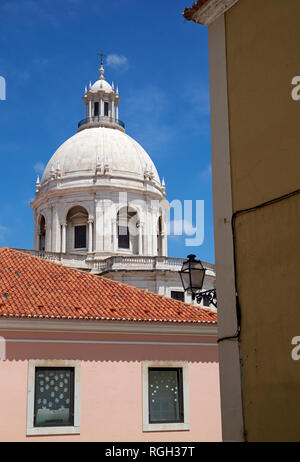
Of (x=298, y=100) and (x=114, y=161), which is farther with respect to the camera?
(x=114, y=161)

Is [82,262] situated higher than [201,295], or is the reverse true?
[82,262]

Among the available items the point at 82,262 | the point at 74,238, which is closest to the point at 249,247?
the point at 82,262

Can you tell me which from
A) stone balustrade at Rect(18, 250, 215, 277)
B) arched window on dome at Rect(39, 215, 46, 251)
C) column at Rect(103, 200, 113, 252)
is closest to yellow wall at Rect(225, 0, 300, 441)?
stone balustrade at Rect(18, 250, 215, 277)

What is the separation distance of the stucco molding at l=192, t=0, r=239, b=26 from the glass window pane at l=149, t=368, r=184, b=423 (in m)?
8.10

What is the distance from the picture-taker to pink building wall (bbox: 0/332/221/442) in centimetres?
1378

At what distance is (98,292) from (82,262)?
96.6 ft

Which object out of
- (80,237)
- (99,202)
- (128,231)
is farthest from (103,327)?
(80,237)

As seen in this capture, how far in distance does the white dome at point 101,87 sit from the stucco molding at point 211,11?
50.6 metres

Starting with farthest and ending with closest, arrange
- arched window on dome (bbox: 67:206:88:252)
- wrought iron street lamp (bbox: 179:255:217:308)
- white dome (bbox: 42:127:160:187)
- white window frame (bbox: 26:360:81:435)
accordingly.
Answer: white dome (bbox: 42:127:160:187) → arched window on dome (bbox: 67:206:88:252) → white window frame (bbox: 26:360:81:435) → wrought iron street lamp (bbox: 179:255:217:308)

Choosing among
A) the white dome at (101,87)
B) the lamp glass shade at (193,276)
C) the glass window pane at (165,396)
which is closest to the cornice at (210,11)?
the lamp glass shade at (193,276)

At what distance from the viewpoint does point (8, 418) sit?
44.7 ft

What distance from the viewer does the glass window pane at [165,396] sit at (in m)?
14.8

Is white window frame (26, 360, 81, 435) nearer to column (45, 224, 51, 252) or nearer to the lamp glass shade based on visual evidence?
the lamp glass shade
